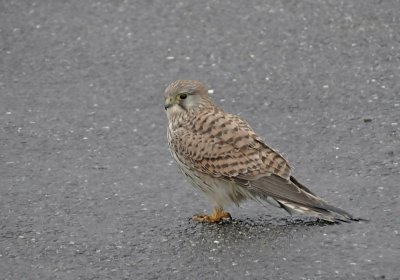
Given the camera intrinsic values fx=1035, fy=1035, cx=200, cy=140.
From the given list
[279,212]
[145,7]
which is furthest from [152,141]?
[145,7]

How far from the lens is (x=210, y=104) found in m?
→ 6.76

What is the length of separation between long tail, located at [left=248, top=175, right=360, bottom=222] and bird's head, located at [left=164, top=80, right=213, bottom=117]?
0.81 metres

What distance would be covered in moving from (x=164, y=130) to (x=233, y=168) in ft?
5.03

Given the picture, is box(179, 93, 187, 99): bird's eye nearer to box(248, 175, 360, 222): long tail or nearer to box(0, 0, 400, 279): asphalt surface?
box(0, 0, 400, 279): asphalt surface

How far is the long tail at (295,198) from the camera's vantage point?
6.04 meters

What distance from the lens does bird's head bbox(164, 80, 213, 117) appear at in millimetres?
6730

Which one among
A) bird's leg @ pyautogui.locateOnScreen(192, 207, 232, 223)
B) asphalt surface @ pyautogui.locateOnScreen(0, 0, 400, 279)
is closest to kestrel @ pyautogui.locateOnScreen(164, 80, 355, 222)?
bird's leg @ pyautogui.locateOnScreen(192, 207, 232, 223)

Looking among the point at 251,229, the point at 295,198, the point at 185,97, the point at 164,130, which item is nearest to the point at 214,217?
the point at 251,229

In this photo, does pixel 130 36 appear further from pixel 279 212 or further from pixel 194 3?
pixel 279 212

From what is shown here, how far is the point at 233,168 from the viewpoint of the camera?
20.4 feet

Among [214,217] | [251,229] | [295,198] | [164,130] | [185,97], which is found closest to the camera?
[295,198]

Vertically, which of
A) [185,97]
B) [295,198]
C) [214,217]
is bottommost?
[214,217]

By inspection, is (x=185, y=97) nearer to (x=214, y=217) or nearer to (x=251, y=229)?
(x=214, y=217)

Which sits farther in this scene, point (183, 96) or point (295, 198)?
point (183, 96)
